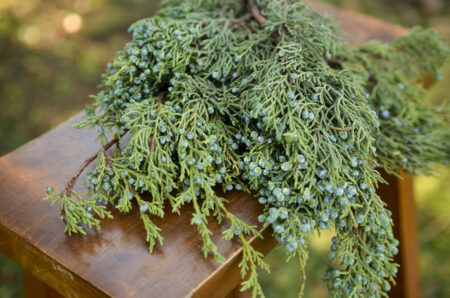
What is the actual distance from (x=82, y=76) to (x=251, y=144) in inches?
85.8

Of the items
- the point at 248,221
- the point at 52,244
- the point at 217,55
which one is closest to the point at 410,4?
the point at 217,55

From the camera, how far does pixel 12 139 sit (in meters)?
2.49

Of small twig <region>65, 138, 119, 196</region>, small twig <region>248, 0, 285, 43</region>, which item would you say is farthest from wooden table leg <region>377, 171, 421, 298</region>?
small twig <region>65, 138, 119, 196</region>

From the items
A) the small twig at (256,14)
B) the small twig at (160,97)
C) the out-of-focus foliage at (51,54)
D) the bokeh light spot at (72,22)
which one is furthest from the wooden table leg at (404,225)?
the bokeh light spot at (72,22)

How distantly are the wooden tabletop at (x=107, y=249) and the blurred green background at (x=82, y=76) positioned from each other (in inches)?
45.2

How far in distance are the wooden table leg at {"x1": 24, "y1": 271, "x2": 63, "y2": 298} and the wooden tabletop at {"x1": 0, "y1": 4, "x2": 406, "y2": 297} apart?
25 centimetres

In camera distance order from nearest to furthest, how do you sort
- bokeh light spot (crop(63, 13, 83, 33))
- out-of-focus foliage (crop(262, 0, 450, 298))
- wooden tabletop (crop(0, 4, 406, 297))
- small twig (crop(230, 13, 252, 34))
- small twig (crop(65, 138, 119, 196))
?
wooden tabletop (crop(0, 4, 406, 297)) → small twig (crop(65, 138, 119, 196)) → small twig (crop(230, 13, 252, 34)) → out-of-focus foliage (crop(262, 0, 450, 298)) → bokeh light spot (crop(63, 13, 83, 33))

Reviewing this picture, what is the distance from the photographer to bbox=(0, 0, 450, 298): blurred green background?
221 centimetres

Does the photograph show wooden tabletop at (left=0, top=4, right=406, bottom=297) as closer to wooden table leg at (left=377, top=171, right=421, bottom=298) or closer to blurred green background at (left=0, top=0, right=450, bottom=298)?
wooden table leg at (left=377, top=171, right=421, bottom=298)

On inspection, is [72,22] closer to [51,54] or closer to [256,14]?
[51,54]

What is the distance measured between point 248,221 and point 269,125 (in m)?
0.22

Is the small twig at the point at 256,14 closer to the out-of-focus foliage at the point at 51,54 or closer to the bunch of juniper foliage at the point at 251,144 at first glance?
the bunch of juniper foliage at the point at 251,144

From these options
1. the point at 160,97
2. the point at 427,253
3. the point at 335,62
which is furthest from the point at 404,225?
the point at 160,97

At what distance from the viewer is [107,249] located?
3.06 feet
